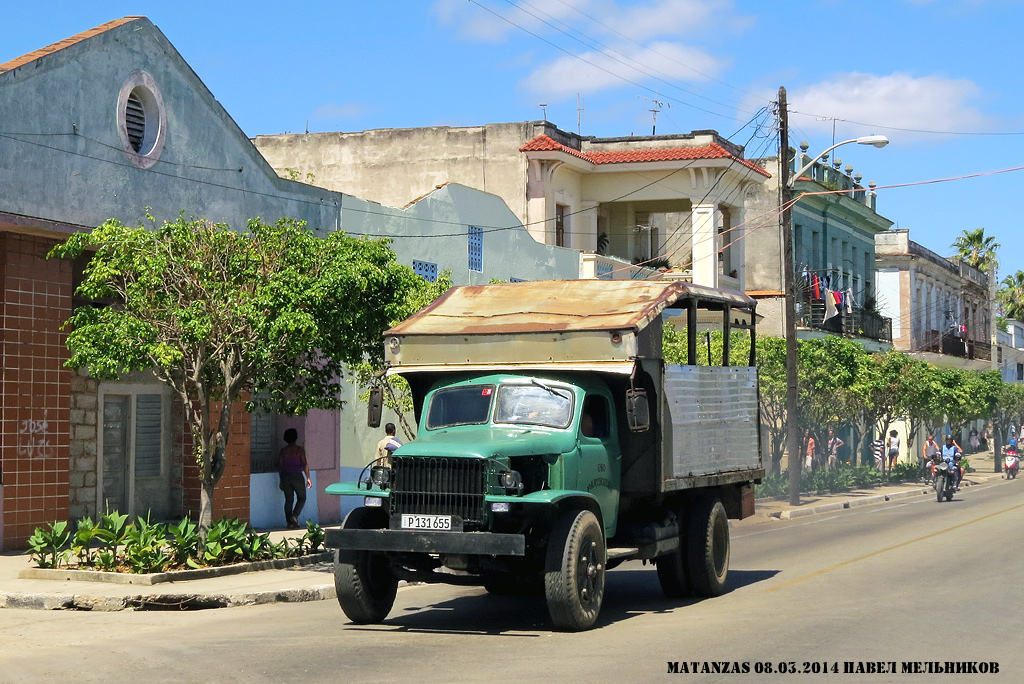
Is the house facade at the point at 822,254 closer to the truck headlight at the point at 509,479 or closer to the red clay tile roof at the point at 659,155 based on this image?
the red clay tile roof at the point at 659,155

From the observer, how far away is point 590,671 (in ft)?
28.9

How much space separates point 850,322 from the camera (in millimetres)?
54375

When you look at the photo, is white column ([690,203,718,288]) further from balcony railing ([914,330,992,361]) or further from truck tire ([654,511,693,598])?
balcony railing ([914,330,992,361])

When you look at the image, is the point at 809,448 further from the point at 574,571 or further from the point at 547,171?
the point at 574,571

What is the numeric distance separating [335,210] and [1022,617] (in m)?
15.6

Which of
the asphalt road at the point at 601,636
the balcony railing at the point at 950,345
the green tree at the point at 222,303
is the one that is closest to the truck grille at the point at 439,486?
the asphalt road at the point at 601,636

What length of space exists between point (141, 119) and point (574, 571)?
12.0 meters

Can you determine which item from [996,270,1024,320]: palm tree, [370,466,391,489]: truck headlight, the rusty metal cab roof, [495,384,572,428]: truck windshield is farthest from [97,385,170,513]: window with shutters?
[996,270,1024,320]: palm tree

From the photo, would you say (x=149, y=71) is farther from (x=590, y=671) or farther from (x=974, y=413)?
(x=974, y=413)

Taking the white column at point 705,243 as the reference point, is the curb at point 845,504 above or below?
below

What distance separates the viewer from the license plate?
1084 centimetres

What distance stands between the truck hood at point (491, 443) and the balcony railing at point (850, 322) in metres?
38.3

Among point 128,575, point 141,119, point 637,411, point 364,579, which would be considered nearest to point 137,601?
point 128,575

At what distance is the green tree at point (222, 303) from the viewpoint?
14695mm
